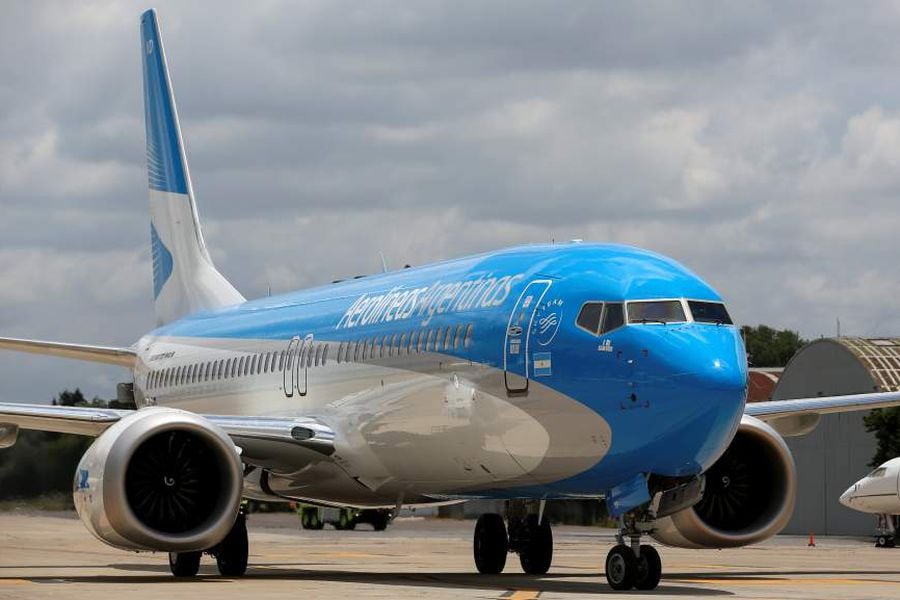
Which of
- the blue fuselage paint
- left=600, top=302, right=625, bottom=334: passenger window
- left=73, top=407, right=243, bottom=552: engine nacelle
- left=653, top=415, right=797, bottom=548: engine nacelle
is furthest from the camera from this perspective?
left=653, top=415, right=797, bottom=548: engine nacelle

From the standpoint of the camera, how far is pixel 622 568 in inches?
792

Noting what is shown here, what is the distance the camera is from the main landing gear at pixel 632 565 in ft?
65.8

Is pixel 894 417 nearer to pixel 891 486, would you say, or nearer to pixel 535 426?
pixel 891 486

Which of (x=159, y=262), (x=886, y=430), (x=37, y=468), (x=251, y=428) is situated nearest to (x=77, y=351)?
(x=159, y=262)

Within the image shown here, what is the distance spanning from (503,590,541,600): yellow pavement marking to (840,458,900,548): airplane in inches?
1093

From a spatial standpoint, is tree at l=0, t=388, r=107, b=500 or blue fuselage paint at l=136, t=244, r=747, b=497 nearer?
blue fuselage paint at l=136, t=244, r=747, b=497

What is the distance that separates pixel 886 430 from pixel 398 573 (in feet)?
109

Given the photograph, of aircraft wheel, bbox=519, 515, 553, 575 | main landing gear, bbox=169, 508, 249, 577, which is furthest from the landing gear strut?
aircraft wheel, bbox=519, 515, 553, 575

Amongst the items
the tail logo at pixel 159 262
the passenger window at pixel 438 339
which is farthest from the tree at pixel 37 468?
the passenger window at pixel 438 339

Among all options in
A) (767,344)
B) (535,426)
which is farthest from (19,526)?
(767,344)

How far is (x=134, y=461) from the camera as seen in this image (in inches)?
923

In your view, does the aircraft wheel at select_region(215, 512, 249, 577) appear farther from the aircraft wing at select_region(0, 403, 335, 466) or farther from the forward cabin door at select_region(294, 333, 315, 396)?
the forward cabin door at select_region(294, 333, 315, 396)

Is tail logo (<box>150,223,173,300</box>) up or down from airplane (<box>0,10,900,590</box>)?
up

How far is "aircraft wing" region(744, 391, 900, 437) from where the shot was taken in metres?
25.6
